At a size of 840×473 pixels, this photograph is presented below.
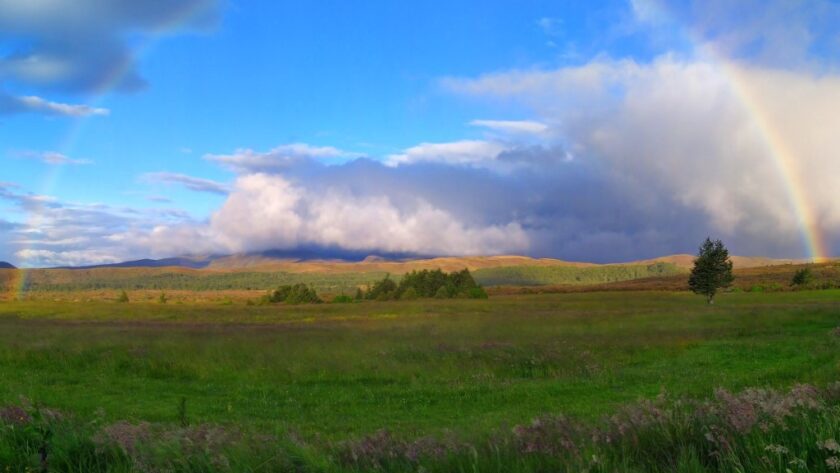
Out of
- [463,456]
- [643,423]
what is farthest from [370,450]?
[643,423]

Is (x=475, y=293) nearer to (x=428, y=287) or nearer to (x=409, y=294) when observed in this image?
(x=428, y=287)

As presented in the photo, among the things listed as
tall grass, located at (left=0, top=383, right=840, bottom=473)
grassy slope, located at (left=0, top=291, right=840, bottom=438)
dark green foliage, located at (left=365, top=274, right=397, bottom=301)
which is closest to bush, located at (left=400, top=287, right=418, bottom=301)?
dark green foliage, located at (left=365, top=274, right=397, bottom=301)

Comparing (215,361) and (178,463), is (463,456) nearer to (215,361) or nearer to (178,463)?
(178,463)

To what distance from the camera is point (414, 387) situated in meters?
17.5

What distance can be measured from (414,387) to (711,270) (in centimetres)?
5658

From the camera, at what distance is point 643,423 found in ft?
18.1

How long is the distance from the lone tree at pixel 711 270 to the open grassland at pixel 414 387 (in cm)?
3342

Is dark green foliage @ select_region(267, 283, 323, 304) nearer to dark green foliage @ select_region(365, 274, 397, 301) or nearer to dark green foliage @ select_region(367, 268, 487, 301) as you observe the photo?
dark green foliage @ select_region(365, 274, 397, 301)

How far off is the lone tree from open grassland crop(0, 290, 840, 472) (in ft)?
110

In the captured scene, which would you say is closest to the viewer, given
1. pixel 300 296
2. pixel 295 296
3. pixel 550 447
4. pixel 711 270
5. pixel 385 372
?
pixel 550 447

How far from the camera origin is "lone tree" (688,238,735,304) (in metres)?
64.8

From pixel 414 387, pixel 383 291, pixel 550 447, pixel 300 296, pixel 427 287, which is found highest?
pixel 550 447

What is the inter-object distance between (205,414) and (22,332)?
2451cm

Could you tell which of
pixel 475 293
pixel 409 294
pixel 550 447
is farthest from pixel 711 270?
pixel 550 447
